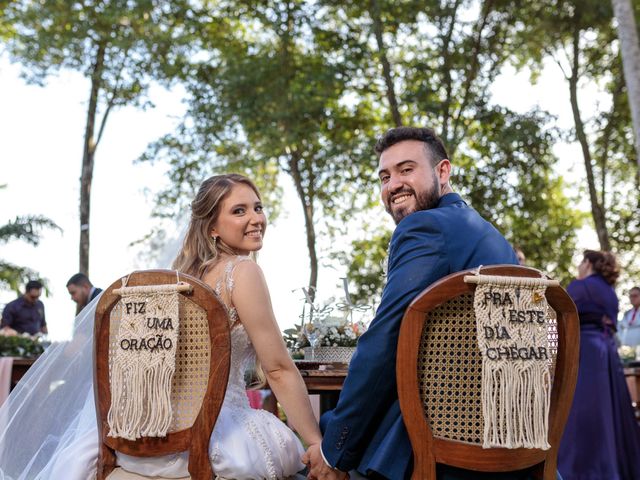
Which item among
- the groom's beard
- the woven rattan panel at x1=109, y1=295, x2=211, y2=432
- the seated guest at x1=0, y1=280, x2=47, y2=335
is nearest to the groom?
the groom's beard

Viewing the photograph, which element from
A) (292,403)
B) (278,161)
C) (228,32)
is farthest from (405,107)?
(292,403)

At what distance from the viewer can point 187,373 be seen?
2.38 meters

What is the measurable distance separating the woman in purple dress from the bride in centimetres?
423

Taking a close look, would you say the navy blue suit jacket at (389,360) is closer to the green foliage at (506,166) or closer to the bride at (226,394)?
the bride at (226,394)

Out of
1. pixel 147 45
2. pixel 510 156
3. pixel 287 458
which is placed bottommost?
pixel 287 458

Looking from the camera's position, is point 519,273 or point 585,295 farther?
point 585,295

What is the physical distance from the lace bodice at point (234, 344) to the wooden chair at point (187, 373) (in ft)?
1.00

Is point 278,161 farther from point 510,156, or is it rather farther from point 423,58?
point 510,156

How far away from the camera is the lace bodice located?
8.82 feet

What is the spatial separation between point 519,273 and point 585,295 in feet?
15.9

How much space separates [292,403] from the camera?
8.45 feet

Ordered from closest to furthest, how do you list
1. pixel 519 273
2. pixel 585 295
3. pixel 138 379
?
1. pixel 519 273
2. pixel 138 379
3. pixel 585 295

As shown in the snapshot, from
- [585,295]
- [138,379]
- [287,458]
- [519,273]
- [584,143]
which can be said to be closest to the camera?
[519,273]

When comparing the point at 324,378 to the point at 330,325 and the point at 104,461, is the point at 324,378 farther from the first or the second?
the point at 104,461
